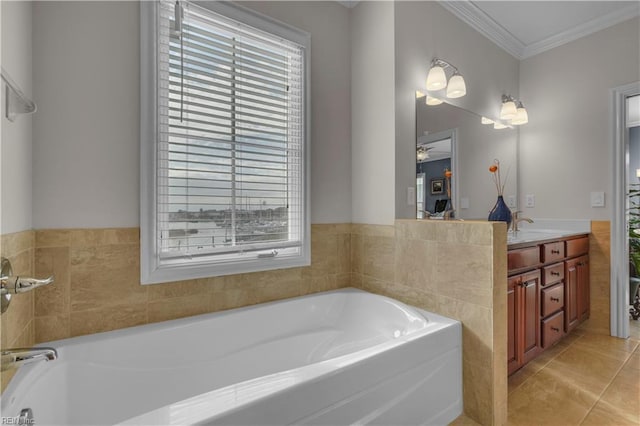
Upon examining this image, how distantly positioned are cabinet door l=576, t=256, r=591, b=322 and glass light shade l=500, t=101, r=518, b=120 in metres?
1.37

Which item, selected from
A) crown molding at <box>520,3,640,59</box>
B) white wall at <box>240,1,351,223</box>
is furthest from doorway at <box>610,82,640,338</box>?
white wall at <box>240,1,351,223</box>

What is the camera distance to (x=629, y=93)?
2.53m

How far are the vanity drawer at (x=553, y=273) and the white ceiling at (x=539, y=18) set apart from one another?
79.0 inches

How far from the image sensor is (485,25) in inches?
104

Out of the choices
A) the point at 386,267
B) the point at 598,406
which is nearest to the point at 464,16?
the point at 386,267

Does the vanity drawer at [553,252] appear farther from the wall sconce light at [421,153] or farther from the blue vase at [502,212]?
the wall sconce light at [421,153]

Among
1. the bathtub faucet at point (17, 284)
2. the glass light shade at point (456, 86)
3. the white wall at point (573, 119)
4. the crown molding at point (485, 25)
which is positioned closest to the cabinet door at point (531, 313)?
the white wall at point (573, 119)

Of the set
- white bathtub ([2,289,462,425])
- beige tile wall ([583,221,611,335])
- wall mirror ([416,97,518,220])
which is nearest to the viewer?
white bathtub ([2,289,462,425])

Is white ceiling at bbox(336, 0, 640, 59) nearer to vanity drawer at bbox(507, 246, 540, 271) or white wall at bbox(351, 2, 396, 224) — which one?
white wall at bbox(351, 2, 396, 224)

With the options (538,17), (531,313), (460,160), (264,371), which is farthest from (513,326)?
(538,17)

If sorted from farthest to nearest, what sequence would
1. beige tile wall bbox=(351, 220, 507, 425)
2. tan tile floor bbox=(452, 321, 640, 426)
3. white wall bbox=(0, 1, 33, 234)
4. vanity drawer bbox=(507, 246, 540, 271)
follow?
vanity drawer bbox=(507, 246, 540, 271) → tan tile floor bbox=(452, 321, 640, 426) → beige tile wall bbox=(351, 220, 507, 425) → white wall bbox=(0, 1, 33, 234)

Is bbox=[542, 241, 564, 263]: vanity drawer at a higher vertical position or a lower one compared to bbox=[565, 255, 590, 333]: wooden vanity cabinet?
higher

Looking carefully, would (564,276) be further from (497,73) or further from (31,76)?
(31,76)

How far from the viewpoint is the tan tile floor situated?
1624mm
